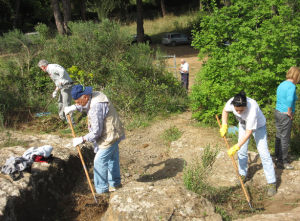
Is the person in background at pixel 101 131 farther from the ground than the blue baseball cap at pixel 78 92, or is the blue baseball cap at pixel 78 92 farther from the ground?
the blue baseball cap at pixel 78 92

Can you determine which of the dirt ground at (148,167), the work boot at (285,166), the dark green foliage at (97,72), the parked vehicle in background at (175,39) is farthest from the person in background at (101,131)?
the parked vehicle in background at (175,39)

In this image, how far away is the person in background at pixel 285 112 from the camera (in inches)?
159

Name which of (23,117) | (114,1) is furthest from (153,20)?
(23,117)

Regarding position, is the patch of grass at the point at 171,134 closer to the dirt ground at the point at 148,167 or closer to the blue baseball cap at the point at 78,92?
the dirt ground at the point at 148,167

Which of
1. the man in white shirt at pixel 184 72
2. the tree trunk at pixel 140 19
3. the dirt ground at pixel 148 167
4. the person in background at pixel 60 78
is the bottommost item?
the dirt ground at pixel 148 167

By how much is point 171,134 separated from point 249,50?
8.43 ft

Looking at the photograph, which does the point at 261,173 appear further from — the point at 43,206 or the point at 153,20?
the point at 153,20

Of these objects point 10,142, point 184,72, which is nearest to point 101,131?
point 10,142

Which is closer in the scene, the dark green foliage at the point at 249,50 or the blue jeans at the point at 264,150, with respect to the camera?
the blue jeans at the point at 264,150

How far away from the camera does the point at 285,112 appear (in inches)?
164

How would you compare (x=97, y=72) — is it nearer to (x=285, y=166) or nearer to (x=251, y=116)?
(x=251, y=116)

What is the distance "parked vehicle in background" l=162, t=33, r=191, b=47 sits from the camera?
23828 millimetres

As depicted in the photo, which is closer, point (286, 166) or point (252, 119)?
point (252, 119)

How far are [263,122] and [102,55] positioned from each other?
6.30 metres
